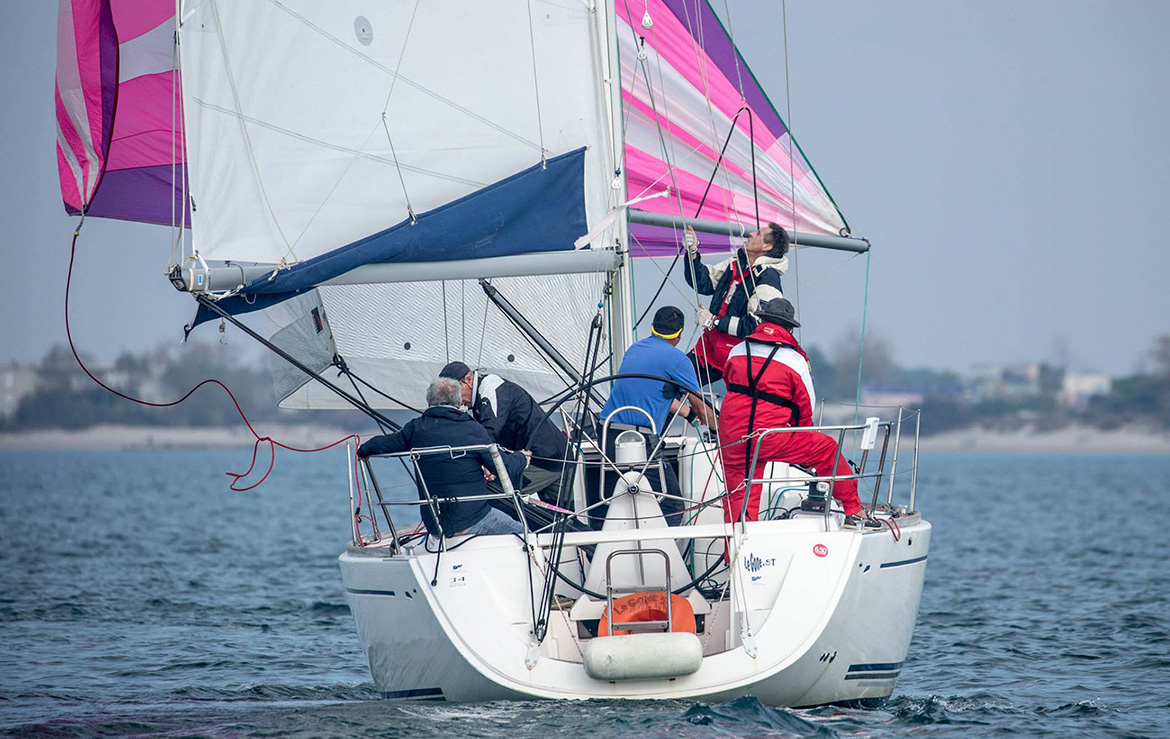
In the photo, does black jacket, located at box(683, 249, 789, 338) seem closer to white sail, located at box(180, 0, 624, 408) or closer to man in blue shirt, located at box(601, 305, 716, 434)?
man in blue shirt, located at box(601, 305, 716, 434)

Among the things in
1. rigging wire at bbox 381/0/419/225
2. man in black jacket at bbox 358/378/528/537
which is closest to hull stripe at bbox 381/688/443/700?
man in black jacket at bbox 358/378/528/537

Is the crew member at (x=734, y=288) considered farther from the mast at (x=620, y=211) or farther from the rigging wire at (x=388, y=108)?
the rigging wire at (x=388, y=108)

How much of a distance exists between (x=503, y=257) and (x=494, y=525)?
1610 mm

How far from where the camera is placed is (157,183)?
9.59 meters

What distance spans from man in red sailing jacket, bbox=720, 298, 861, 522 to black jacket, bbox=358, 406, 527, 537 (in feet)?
4.12

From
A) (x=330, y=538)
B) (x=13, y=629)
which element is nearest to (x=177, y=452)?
(x=330, y=538)

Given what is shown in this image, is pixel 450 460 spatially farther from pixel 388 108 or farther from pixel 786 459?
pixel 388 108

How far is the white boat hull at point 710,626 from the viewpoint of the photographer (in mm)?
6121

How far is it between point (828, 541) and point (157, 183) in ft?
18.3

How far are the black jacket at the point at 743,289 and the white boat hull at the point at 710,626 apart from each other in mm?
1550

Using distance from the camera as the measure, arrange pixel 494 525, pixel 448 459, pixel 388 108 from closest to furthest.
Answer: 1. pixel 448 459
2. pixel 494 525
3. pixel 388 108

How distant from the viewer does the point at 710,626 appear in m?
6.70

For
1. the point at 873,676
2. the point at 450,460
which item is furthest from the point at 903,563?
the point at 450,460

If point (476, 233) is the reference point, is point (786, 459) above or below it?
below
